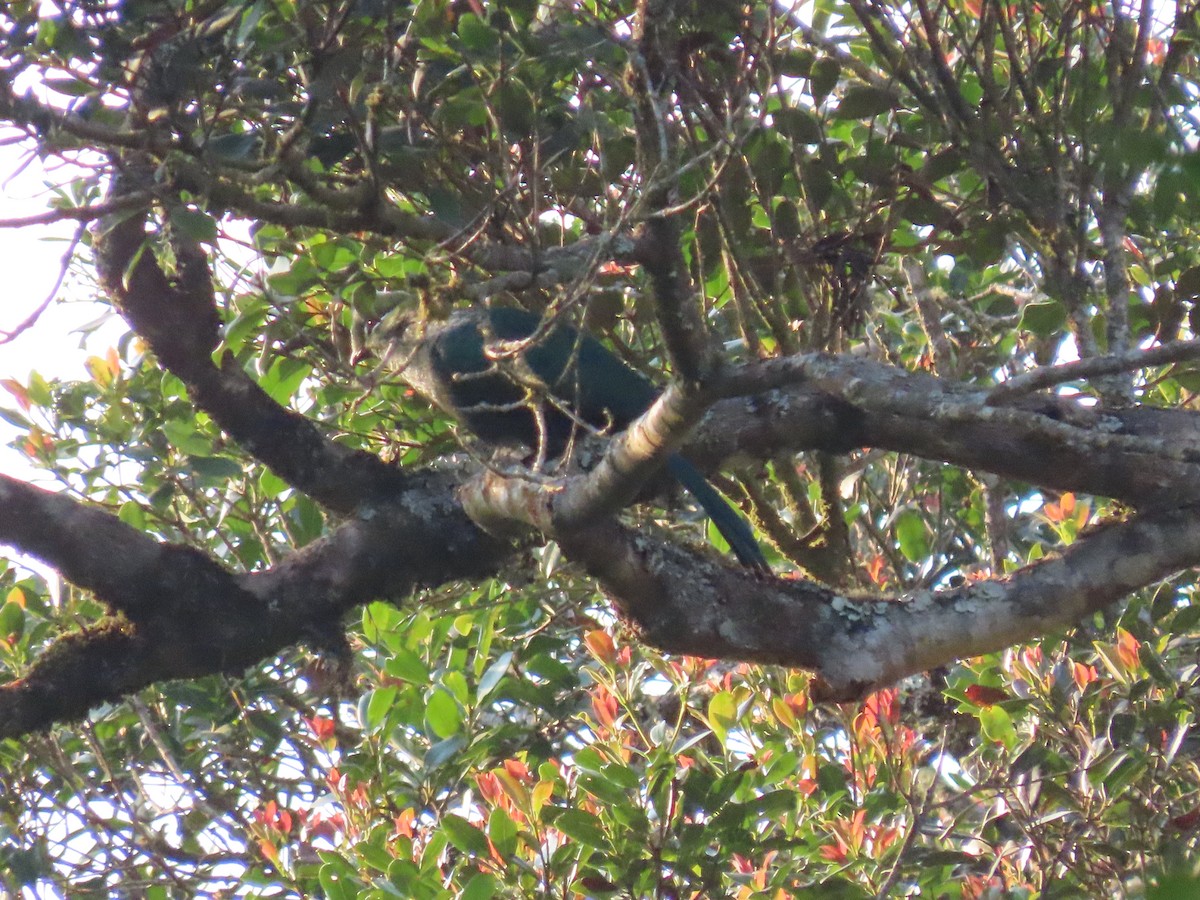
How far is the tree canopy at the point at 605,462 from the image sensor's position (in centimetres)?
224

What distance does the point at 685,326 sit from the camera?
182 centimetres

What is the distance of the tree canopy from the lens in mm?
2238

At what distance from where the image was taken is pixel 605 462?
2.11 meters

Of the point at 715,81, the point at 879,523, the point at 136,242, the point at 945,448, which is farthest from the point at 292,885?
the point at 879,523

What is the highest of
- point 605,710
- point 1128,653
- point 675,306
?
Answer: point 675,306

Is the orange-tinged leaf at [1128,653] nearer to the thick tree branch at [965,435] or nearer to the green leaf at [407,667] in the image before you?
the thick tree branch at [965,435]

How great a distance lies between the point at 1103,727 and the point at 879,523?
6.23 feet

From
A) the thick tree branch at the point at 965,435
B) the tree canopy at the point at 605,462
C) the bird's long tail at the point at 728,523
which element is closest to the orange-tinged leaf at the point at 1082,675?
the tree canopy at the point at 605,462

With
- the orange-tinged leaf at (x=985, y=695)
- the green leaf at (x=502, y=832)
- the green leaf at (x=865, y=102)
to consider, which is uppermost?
the green leaf at (x=865, y=102)

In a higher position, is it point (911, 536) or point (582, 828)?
point (911, 536)

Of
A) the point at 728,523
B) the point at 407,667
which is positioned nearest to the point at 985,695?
the point at 728,523

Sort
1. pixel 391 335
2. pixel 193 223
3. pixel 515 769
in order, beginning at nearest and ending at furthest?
pixel 193 223 → pixel 515 769 → pixel 391 335

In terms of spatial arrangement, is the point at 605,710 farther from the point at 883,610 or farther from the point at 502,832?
the point at 883,610

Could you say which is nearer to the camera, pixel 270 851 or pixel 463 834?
pixel 463 834
